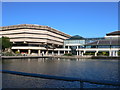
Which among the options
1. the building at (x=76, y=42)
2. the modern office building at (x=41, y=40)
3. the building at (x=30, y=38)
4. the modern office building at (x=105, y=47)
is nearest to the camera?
the modern office building at (x=105, y=47)

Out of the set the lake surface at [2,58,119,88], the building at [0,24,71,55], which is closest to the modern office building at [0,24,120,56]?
the building at [0,24,71,55]

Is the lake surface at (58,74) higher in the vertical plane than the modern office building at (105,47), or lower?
lower

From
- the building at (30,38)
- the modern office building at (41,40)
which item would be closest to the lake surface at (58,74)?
the modern office building at (41,40)

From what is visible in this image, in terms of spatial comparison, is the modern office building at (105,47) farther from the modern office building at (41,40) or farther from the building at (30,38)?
the building at (30,38)

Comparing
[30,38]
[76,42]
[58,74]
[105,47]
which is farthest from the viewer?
[30,38]

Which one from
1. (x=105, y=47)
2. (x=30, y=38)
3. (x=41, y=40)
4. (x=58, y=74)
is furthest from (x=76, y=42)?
(x=58, y=74)

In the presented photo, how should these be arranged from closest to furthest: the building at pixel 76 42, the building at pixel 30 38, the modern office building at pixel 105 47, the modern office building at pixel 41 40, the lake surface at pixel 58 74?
the lake surface at pixel 58 74 → the modern office building at pixel 105 47 → the modern office building at pixel 41 40 → the building at pixel 76 42 → the building at pixel 30 38

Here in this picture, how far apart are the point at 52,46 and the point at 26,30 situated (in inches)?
912

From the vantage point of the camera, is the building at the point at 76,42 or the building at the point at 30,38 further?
the building at the point at 30,38

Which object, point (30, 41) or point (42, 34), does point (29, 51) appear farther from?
point (42, 34)

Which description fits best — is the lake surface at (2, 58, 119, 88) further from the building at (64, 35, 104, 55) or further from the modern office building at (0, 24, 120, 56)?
the building at (64, 35, 104, 55)

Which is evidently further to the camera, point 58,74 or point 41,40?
point 41,40

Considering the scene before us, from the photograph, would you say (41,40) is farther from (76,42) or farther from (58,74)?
(58,74)

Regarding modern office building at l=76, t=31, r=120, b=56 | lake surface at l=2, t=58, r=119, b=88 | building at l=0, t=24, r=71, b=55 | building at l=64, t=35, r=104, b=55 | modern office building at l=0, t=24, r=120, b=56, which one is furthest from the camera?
building at l=0, t=24, r=71, b=55
